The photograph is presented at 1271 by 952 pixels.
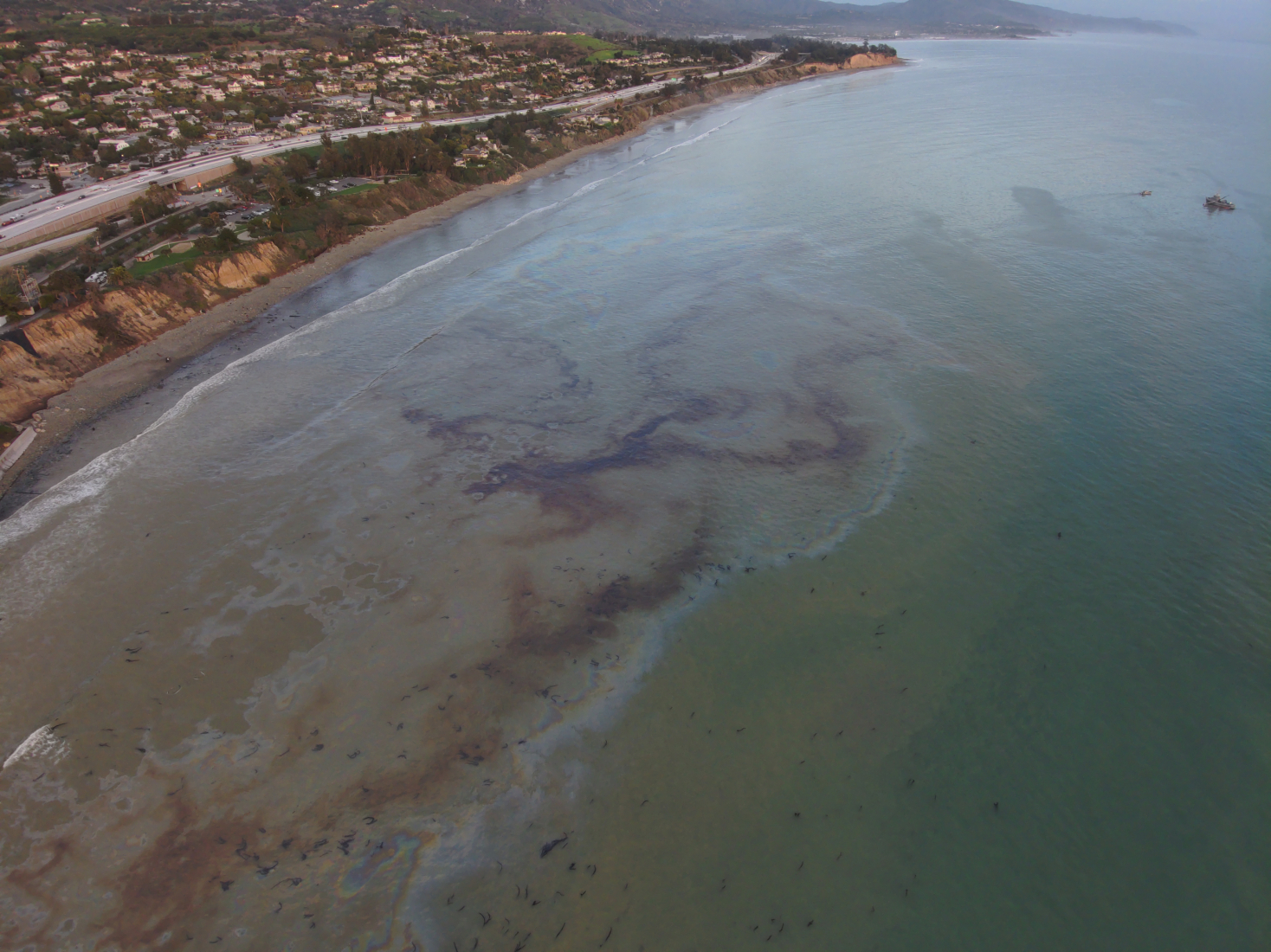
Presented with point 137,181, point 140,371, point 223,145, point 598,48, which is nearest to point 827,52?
point 598,48

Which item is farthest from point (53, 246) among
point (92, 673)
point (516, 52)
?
point (516, 52)

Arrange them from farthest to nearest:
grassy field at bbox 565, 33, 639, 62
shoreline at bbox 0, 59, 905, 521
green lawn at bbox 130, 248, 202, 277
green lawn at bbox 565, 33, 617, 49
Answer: green lawn at bbox 565, 33, 617, 49, grassy field at bbox 565, 33, 639, 62, green lawn at bbox 130, 248, 202, 277, shoreline at bbox 0, 59, 905, 521

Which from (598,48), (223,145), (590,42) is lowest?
(223,145)

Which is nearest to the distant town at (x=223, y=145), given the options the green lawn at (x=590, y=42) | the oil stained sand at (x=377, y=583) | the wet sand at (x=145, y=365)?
the wet sand at (x=145, y=365)

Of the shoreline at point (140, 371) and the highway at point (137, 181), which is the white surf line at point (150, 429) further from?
the highway at point (137, 181)

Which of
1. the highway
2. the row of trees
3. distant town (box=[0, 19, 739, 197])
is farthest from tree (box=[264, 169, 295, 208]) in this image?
the row of trees

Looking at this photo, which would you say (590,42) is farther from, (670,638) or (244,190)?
(670,638)

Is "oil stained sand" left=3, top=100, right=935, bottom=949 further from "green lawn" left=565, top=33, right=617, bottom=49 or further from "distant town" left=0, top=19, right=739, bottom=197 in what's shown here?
"green lawn" left=565, top=33, right=617, bottom=49
